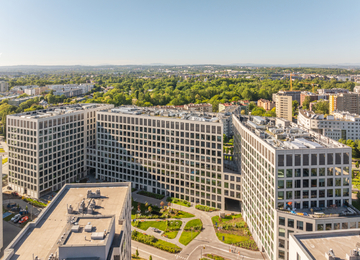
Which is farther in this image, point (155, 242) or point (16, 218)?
point (16, 218)

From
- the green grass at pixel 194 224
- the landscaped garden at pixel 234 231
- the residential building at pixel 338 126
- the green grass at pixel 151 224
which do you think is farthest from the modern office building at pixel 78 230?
the residential building at pixel 338 126

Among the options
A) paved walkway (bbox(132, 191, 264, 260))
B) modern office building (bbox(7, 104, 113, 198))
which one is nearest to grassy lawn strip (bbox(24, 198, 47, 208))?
modern office building (bbox(7, 104, 113, 198))

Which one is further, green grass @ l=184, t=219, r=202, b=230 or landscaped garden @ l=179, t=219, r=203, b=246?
green grass @ l=184, t=219, r=202, b=230

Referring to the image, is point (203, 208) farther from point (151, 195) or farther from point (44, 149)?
point (44, 149)

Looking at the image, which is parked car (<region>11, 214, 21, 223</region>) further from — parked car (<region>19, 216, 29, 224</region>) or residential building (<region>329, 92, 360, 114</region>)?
residential building (<region>329, 92, 360, 114</region>)

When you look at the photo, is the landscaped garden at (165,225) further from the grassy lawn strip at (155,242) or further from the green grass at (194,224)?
the grassy lawn strip at (155,242)

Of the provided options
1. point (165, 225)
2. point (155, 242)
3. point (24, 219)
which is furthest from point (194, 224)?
point (24, 219)
